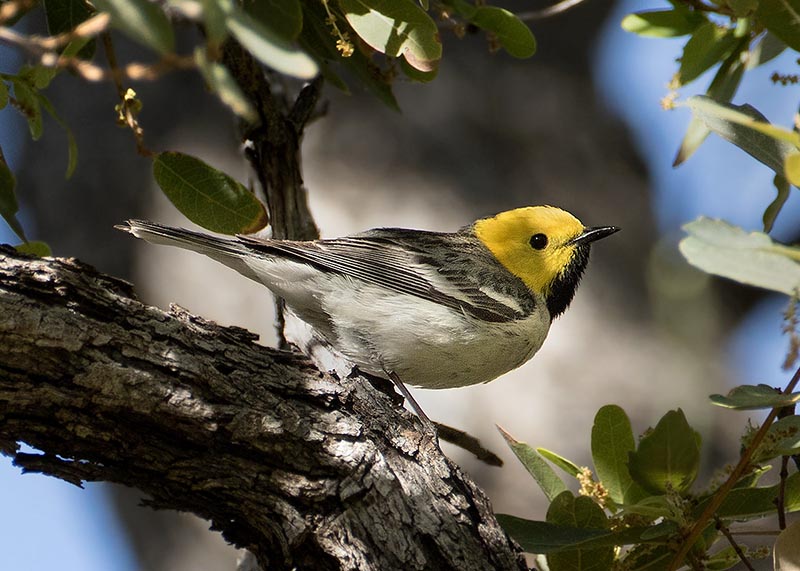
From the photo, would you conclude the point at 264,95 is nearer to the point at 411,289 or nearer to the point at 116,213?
the point at 411,289

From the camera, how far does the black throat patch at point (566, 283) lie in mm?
4102

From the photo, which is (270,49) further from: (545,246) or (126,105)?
(545,246)

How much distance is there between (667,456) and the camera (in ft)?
7.38

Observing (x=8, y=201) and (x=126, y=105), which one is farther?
(x=126, y=105)

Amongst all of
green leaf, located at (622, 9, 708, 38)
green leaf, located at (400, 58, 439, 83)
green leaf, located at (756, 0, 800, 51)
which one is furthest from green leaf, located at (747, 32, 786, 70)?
green leaf, located at (400, 58, 439, 83)

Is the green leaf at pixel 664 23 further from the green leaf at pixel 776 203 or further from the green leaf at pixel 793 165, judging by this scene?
the green leaf at pixel 793 165

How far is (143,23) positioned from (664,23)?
7.26ft

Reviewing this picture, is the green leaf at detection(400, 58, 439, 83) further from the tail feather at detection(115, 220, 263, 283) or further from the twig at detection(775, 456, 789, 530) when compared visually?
the twig at detection(775, 456, 789, 530)

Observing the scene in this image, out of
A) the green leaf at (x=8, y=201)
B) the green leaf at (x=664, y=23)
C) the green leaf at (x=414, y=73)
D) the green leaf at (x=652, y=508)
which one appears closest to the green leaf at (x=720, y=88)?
the green leaf at (x=664, y=23)

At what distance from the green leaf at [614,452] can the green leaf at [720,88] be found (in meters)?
0.83

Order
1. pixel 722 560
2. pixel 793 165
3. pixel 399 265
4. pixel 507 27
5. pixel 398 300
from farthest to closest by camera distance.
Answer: pixel 399 265 → pixel 398 300 → pixel 507 27 → pixel 722 560 → pixel 793 165

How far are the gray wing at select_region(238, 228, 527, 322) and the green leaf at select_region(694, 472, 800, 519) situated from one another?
4.33 ft

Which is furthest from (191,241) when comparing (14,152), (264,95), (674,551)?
(14,152)

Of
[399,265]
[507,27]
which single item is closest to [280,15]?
[507,27]
